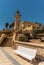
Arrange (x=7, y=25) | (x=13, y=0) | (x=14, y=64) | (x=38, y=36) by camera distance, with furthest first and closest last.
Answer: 1. (x=7, y=25)
2. (x=13, y=0)
3. (x=38, y=36)
4. (x=14, y=64)

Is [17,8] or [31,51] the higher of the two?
[17,8]

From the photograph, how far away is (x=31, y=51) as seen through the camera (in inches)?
244

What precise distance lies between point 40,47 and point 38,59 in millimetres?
733

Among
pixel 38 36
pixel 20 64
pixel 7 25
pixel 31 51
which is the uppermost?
pixel 7 25

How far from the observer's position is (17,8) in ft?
115

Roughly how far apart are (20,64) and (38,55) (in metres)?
1.23

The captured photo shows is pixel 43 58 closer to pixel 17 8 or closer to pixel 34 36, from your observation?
pixel 34 36

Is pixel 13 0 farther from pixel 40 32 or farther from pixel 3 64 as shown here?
pixel 3 64

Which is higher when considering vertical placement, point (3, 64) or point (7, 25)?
point (7, 25)

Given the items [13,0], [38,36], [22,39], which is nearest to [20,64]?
[22,39]

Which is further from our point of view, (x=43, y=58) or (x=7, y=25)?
(x=7, y=25)

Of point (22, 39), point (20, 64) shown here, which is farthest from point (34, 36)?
point (20, 64)

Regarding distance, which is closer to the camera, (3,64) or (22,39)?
(3,64)

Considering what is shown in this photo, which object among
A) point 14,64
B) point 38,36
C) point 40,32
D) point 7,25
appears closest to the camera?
point 14,64
